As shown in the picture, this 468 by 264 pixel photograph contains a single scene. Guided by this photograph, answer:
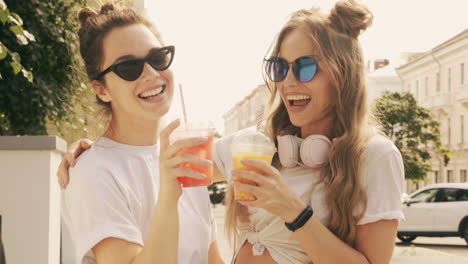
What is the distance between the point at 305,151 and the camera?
2490 mm

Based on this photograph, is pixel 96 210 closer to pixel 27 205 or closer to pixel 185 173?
pixel 185 173

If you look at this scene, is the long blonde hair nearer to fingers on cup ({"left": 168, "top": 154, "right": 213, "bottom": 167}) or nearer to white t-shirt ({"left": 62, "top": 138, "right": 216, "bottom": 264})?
white t-shirt ({"left": 62, "top": 138, "right": 216, "bottom": 264})

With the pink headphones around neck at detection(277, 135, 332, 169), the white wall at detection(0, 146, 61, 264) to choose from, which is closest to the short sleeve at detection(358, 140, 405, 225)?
the pink headphones around neck at detection(277, 135, 332, 169)

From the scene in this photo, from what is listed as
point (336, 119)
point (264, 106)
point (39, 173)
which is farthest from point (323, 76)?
point (39, 173)

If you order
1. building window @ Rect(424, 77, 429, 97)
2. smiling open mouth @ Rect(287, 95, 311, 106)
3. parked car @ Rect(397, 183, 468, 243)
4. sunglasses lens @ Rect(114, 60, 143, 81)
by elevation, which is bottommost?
parked car @ Rect(397, 183, 468, 243)

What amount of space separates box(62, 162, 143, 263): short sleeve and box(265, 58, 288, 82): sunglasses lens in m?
0.91

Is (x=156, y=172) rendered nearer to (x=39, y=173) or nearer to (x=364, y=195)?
(x=364, y=195)

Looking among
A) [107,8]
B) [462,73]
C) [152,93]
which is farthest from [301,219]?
[462,73]

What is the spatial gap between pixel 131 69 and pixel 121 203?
53 centimetres

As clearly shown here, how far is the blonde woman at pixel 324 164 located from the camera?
89.8 inches

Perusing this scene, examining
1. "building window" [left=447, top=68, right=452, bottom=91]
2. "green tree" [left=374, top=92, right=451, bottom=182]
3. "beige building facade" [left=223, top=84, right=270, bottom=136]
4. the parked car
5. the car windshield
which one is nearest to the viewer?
the parked car

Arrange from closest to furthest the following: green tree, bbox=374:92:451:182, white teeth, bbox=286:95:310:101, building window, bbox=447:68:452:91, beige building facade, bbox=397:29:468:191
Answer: white teeth, bbox=286:95:310:101, green tree, bbox=374:92:451:182, beige building facade, bbox=397:29:468:191, building window, bbox=447:68:452:91

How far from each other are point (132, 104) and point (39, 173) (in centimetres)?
344

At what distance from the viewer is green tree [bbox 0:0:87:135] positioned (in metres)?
8.89
